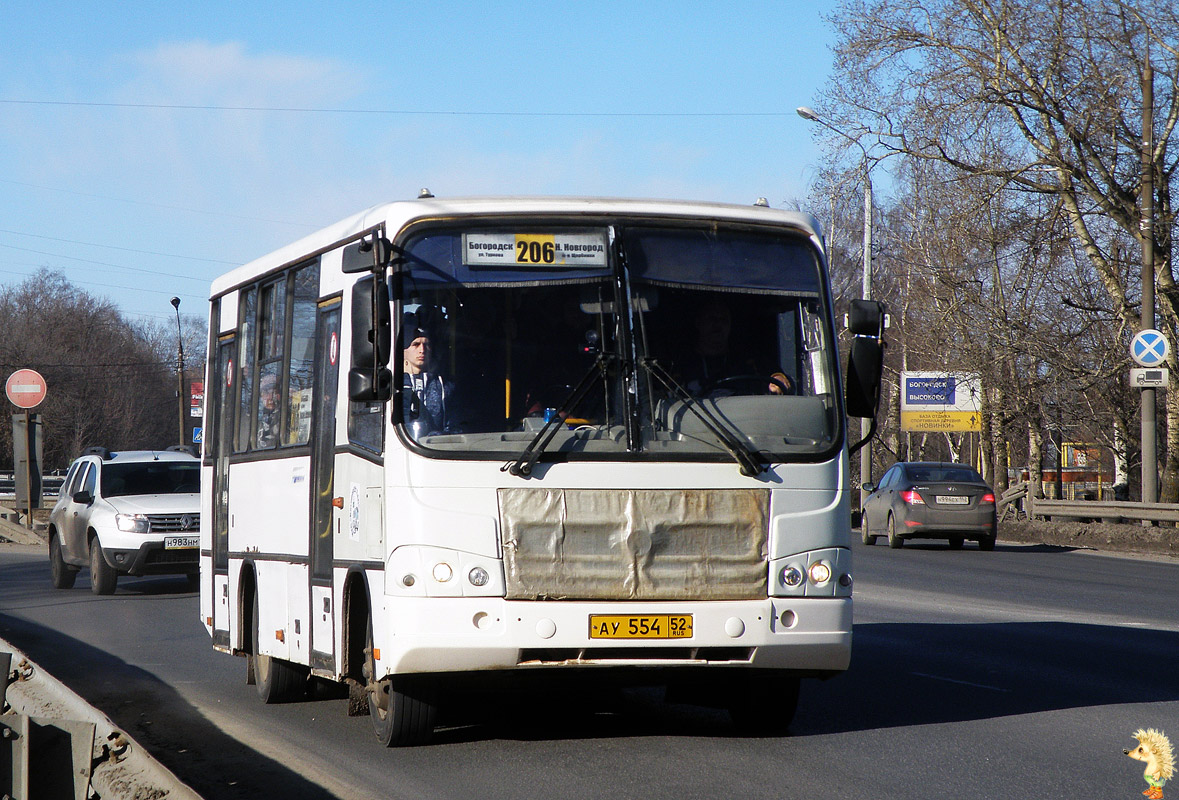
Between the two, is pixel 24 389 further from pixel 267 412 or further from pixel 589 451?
pixel 589 451

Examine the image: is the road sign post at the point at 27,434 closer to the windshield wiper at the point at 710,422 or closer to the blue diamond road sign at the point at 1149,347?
the blue diamond road sign at the point at 1149,347

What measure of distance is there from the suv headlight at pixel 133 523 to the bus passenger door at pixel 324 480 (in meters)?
11.6

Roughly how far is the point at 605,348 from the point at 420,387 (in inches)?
37.0

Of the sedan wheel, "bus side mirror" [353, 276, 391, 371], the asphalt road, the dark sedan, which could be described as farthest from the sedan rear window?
"bus side mirror" [353, 276, 391, 371]

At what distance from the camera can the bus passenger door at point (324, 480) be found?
862 cm

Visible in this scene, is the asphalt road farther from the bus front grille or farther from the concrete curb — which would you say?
the concrete curb

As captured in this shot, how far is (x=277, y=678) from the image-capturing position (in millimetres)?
10016

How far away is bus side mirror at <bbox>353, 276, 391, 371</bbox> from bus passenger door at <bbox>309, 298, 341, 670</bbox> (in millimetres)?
863

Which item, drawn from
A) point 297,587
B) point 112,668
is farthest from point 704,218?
point 112,668

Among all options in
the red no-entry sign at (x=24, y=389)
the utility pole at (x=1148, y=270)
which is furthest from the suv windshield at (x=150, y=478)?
the utility pole at (x=1148, y=270)

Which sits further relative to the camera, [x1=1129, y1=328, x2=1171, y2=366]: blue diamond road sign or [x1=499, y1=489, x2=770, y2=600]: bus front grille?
[x1=1129, y1=328, x2=1171, y2=366]: blue diamond road sign

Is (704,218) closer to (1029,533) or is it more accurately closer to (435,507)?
(435,507)

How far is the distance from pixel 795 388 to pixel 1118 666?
4.83 m

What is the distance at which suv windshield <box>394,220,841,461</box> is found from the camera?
7.74 m
